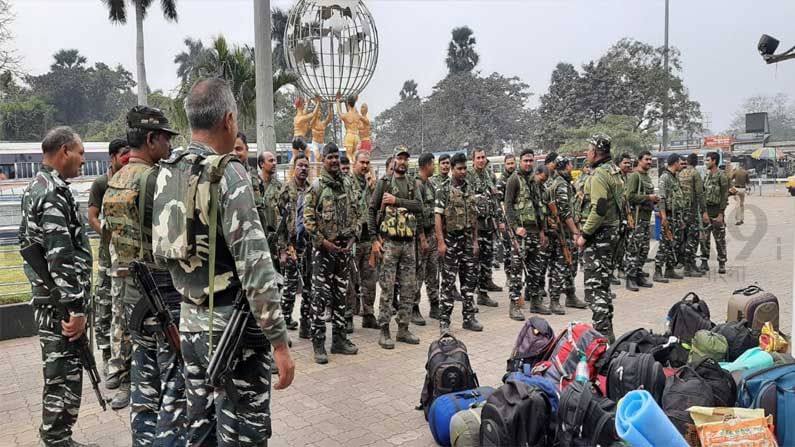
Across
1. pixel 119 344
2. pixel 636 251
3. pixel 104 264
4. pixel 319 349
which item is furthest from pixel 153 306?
pixel 636 251

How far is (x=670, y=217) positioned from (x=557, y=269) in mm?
2974

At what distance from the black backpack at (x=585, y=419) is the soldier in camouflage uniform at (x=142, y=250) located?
2.22m

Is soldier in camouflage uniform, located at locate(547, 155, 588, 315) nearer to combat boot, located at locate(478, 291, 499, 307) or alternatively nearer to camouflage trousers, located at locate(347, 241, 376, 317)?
combat boot, located at locate(478, 291, 499, 307)

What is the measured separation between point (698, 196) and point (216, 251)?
30.4 feet

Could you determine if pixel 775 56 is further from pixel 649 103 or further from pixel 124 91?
pixel 124 91

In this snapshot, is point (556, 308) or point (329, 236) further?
point (556, 308)

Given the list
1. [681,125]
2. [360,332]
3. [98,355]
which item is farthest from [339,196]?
[681,125]

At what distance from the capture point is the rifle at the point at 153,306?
9.85ft

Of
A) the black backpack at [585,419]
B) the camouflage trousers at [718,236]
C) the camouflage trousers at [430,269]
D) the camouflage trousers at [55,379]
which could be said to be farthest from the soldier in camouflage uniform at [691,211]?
the camouflage trousers at [55,379]

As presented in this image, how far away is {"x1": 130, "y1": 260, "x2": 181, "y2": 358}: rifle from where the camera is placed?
3.00 meters

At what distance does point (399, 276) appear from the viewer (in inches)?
248

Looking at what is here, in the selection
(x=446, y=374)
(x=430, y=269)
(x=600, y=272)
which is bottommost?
(x=446, y=374)

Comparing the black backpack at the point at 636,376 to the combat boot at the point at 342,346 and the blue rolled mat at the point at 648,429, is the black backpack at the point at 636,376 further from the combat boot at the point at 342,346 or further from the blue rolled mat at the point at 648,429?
the combat boot at the point at 342,346

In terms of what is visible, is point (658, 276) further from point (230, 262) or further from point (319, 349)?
point (230, 262)
